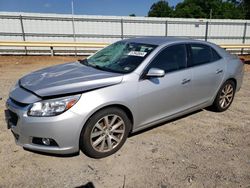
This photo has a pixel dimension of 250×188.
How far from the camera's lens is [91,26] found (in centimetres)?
1448

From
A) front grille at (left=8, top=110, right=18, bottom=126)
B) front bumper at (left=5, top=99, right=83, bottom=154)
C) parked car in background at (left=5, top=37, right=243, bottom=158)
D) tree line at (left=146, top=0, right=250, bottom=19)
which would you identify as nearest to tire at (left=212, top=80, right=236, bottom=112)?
parked car in background at (left=5, top=37, right=243, bottom=158)

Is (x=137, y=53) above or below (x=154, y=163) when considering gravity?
above

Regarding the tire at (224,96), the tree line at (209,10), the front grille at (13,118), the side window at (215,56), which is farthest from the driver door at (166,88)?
the tree line at (209,10)

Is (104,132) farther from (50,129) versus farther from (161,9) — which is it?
(161,9)

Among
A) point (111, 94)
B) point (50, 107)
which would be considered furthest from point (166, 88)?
point (50, 107)

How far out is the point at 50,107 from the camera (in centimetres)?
268

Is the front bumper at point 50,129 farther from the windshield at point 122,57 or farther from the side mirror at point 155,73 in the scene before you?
the side mirror at point 155,73

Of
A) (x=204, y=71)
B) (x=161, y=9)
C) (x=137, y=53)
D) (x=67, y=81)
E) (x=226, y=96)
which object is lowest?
(x=226, y=96)

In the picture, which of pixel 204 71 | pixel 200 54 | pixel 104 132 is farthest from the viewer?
pixel 200 54

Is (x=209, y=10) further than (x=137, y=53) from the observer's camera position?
Yes

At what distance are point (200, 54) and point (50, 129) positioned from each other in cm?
291

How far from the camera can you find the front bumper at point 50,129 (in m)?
A: 2.65

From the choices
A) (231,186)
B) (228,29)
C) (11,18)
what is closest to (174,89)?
(231,186)

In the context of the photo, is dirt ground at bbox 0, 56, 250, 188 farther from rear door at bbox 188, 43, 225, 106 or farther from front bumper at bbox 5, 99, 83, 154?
rear door at bbox 188, 43, 225, 106
